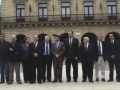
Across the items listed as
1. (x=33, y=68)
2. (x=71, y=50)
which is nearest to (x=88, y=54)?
(x=71, y=50)

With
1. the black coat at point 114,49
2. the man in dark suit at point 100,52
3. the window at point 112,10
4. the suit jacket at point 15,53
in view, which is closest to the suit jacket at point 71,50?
the man in dark suit at point 100,52

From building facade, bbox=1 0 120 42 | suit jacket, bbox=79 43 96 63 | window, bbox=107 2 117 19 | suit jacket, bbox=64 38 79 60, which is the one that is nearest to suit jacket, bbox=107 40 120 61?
suit jacket, bbox=79 43 96 63

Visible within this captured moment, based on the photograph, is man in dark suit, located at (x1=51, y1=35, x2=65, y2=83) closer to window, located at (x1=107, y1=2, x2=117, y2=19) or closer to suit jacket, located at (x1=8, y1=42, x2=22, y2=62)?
suit jacket, located at (x1=8, y1=42, x2=22, y2=62)

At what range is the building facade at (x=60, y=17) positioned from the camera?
108ft

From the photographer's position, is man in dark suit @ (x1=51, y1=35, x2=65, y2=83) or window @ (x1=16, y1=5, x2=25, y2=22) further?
window @ (x1=16, y1=5, x2=25, y2=22)

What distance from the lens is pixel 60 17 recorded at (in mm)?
33000

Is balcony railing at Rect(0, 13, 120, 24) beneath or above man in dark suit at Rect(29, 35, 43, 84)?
above

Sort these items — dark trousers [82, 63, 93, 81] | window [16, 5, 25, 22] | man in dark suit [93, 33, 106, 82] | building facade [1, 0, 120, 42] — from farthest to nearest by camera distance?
window [16, 5, 25, 22]
building facade [1, 0, 120, 42]
man in dark suit [93, 33, 106, 82]
dark trousers [82, 63, 93, 81]

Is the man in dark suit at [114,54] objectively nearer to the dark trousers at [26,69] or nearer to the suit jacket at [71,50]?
the suit jacket at [71,50]

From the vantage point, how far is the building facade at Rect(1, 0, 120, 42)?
3281 cm

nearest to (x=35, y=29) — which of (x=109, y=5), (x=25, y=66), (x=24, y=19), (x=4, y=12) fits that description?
(x=24, y=19)

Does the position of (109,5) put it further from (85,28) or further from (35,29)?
(35,29)

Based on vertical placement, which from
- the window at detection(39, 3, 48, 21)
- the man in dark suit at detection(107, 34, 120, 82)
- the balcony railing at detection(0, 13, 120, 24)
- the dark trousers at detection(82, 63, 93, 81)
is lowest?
the dark trousers at detection(82, 63, 93, 81)

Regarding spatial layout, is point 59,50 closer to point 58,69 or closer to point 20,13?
point 58,69
